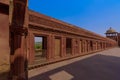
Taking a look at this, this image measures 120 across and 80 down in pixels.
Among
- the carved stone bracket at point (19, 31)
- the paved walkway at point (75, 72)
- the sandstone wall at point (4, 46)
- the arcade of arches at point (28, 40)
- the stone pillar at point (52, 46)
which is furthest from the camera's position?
the stone pillar at point (52, 46)

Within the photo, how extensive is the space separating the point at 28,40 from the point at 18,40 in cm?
700

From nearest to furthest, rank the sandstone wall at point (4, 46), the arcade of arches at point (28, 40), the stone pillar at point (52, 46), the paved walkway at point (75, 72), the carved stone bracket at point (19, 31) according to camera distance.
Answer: the sandstone wall at point (4, 46) < the arcade of arches at point (28, 40) < the carved stone bracket at point (19, 31) < the paved walkway at point (75, 72) < the stone pillar at point (52, 46)

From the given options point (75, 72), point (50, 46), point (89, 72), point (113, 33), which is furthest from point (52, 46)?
point (113, 33)

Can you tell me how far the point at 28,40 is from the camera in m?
9.67

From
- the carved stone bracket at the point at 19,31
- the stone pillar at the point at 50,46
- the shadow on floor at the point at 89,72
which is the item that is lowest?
the shadow on floor at the point at 89,72

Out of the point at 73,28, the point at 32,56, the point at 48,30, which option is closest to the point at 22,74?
the point at 32,56

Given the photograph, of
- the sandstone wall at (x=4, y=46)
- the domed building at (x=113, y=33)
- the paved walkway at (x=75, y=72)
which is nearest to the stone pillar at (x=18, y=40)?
the sandstone wall at (x=4, y=46)

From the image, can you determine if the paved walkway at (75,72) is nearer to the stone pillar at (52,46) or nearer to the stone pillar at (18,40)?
the stone pillar at (52,46)

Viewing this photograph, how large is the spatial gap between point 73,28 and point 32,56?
28.3 ft

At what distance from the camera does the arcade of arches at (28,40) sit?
7.79ft

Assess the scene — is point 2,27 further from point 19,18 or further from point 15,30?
point 19,18

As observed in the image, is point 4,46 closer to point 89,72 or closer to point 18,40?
point 18,40

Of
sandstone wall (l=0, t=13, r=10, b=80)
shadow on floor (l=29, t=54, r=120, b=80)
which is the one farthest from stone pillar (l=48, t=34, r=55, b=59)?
sandstone wall (l=0, t=13, r=10, b=80)

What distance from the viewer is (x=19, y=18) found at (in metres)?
2.90
